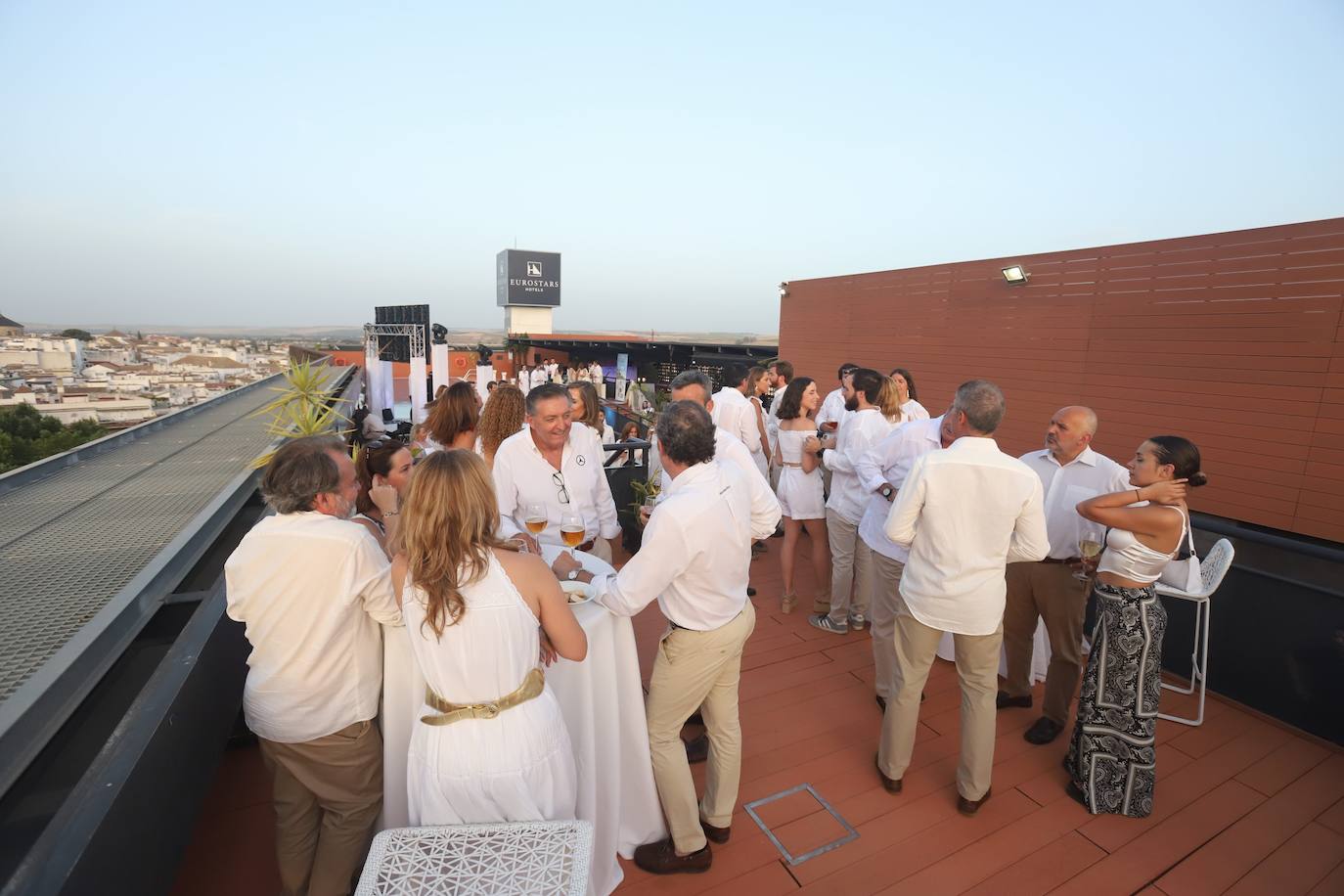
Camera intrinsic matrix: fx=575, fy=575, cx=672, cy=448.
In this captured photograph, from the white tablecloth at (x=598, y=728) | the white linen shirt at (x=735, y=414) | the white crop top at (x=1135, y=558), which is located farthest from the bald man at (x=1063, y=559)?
the white tablecloth at (x=598, y=728)

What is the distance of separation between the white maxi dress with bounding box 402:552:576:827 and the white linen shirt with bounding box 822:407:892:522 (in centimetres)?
248

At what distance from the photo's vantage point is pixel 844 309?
10.7 m

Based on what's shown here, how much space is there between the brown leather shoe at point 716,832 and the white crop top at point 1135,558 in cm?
186

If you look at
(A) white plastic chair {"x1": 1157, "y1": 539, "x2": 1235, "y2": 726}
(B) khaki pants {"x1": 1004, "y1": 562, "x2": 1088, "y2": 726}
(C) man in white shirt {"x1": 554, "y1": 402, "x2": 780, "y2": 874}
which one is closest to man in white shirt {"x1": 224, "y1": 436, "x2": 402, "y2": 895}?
(C) man in white shirt {"x1": 554, "y1": 402, "x2": 780, "y2": 874}

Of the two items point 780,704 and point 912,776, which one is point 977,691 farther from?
point 780,704

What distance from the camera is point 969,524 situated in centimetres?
219

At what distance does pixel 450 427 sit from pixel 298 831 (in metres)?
1.72

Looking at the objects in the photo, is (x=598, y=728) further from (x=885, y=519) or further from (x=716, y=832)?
(x=885, y=519)

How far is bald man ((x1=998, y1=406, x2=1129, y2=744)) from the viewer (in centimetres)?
277

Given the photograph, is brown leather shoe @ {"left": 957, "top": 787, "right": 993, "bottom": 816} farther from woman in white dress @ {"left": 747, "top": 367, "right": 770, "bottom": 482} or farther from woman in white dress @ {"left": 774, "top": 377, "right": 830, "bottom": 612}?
woman in white dress @ {"left": 747, "top": 367, "right": 770, "bottom": 482}

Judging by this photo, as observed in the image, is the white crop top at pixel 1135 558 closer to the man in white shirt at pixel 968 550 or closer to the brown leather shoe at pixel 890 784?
the man in white shirt at pixel 968 550

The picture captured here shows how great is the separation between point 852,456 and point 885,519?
0.52 m

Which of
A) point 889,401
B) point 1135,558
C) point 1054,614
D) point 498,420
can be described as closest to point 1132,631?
point 1135,558

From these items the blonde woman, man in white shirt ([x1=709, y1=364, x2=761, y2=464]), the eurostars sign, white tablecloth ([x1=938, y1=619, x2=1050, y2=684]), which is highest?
the eurostars sign
